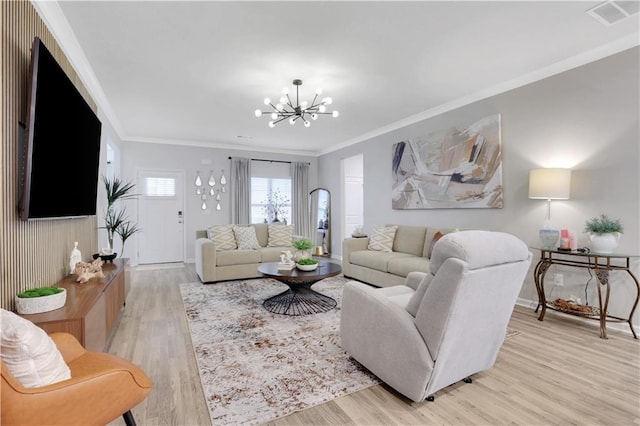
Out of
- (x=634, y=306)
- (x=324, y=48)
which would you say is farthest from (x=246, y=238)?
(x=634, y=306)

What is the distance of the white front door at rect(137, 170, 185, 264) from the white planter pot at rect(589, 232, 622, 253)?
6798 millimetres

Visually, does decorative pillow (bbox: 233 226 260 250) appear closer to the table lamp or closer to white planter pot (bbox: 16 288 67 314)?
white planter pot (bbox: 16 288 67 314)

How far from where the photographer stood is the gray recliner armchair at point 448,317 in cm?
164

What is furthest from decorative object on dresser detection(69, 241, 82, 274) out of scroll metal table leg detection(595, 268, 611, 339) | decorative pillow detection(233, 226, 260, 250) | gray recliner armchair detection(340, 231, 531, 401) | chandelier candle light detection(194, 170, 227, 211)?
scroll metal table leg detection(595, 268, 611, 339)

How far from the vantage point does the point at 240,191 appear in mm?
7285

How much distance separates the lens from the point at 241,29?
2.70m

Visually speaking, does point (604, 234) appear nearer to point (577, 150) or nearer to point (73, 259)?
point (577, 150)

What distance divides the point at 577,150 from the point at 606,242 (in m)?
1.00

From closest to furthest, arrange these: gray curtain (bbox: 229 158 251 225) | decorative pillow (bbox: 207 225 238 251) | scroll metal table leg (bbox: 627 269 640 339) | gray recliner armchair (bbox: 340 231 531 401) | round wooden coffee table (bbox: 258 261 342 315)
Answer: gray recliner armchair (bbox: 340 231 531 401) < scroll metal table leg (bbox: 627 269 640 339) < round wooden coffee table (bbox: 258 261 342 315) < decorative pillow (bbox: 207 225 238 251) < gray curtain (bbox: 229 158 251 225)

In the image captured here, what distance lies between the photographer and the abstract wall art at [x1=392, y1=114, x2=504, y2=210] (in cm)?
404

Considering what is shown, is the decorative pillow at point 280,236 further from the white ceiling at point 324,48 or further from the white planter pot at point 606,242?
the white planter pot at point 606,242

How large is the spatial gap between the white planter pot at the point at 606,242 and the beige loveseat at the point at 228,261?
3922mm

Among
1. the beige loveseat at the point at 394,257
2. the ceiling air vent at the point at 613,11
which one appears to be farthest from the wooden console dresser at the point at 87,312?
the ceiling air vent at the point at 613,11

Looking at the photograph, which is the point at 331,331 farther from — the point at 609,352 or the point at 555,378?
the point at 609,352
